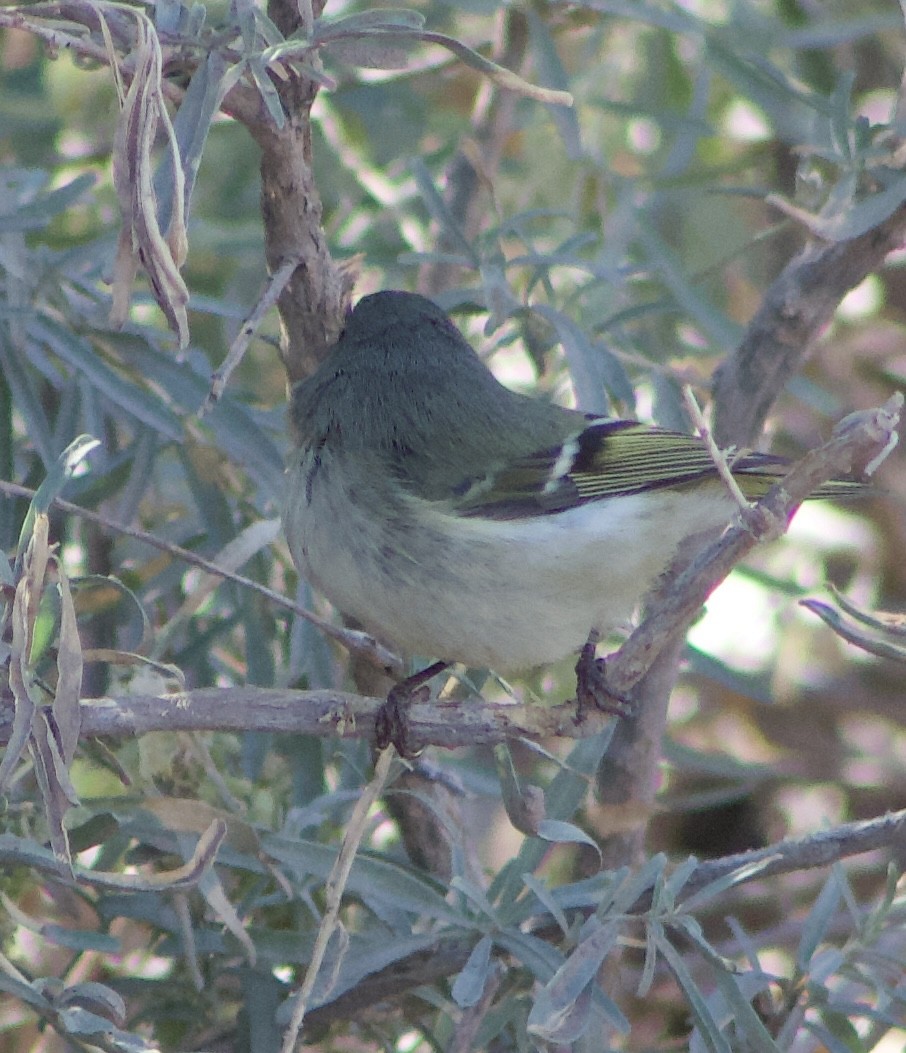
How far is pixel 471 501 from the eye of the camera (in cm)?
244

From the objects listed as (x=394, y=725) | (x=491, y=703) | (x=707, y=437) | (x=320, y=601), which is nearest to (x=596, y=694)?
(x=491, y=703)

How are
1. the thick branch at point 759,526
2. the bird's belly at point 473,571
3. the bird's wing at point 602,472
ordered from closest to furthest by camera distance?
the thick branch at point 759,526, the bird's belly at point 473,571, the bird's wing at point 602,472

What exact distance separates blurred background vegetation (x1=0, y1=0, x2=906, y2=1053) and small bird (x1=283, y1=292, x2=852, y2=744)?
121 millimetres

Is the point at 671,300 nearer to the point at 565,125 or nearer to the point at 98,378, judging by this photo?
the point at 565,125

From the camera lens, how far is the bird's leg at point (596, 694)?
7.26 ft

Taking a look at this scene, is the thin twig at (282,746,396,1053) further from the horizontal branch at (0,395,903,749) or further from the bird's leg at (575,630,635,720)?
the bird's leg at (575,630,635,720)

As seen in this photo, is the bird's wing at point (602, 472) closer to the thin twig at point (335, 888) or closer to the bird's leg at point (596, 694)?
the bird's leg at point (596, 694)

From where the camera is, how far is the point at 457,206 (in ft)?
11.7

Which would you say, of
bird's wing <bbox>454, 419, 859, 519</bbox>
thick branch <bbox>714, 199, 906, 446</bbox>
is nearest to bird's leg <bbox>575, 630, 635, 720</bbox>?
bird's wing <bbox>454, 419, 859, 519</bbox>

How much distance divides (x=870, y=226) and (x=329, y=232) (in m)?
1.50

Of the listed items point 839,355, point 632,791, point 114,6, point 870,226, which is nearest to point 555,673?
point 632,791

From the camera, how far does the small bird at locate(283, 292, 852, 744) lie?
7.57 ft

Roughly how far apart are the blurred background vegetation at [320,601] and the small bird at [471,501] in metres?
0.12

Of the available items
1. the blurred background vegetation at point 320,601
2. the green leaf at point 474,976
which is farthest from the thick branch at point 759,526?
the green leaf at point 474,976
